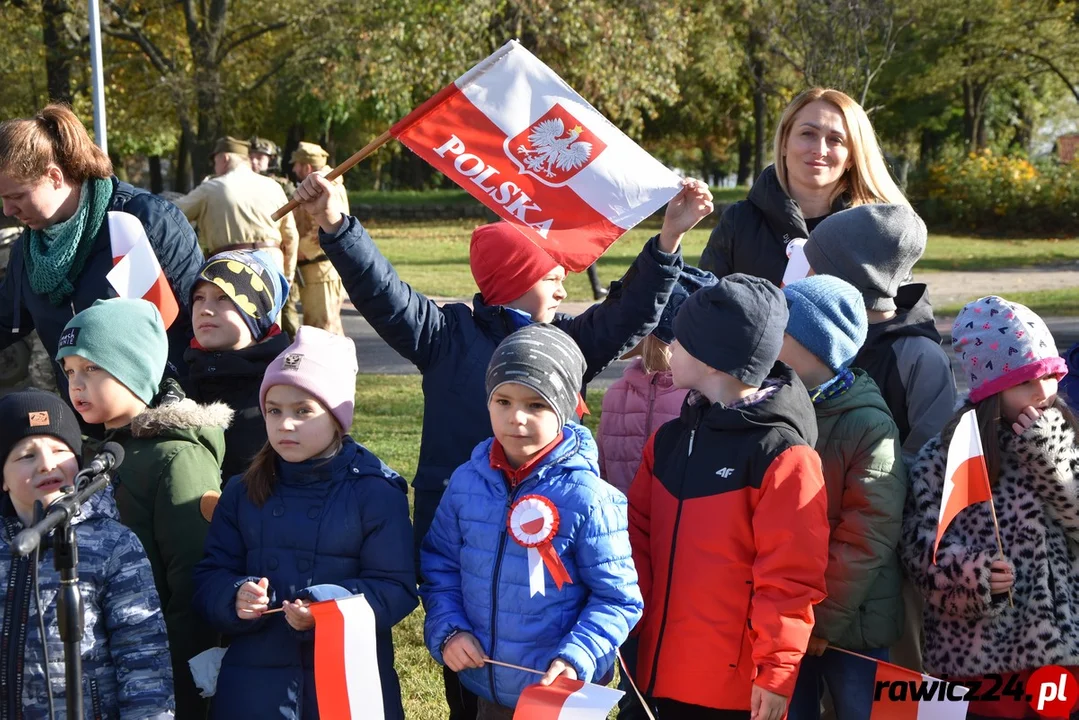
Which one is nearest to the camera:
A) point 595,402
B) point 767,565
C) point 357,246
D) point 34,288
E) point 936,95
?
point 767,565

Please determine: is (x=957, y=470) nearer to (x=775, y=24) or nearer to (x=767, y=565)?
(x=767, y=565)

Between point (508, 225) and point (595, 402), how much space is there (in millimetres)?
5820

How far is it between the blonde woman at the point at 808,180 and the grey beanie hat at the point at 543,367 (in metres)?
1.45

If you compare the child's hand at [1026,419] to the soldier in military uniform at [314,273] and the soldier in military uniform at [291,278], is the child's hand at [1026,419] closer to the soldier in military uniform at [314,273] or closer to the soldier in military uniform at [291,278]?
the soldier in military uniform at [291,278]

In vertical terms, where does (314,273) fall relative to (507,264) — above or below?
below

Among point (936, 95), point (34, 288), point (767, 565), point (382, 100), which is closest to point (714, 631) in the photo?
point (767, 565)

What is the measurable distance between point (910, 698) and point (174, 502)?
215 cm

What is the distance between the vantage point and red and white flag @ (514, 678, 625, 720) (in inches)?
108

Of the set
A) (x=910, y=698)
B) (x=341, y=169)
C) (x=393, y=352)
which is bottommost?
(x=393, y=352)

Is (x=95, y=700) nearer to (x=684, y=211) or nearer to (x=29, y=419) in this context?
(x=29, y=419)

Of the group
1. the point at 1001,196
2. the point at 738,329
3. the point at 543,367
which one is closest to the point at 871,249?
the point at 738,329

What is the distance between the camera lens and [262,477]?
10.4ft

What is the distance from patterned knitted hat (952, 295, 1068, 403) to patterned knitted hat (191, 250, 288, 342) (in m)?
2.28

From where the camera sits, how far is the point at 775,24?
20.6 meters
